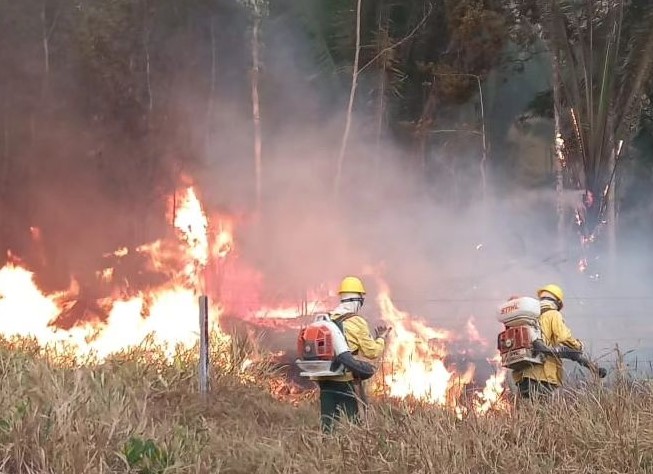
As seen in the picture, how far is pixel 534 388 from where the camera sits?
623cm

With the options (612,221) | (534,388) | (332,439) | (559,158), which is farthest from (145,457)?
(612,221)

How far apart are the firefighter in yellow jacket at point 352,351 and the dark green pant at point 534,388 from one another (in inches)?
49.0

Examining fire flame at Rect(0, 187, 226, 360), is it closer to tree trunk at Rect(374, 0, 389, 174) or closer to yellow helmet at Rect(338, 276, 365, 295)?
yellow helmet at Rect(338, 276, 365, 295)

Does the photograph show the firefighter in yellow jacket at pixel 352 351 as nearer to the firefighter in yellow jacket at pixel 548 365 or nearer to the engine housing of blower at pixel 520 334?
the engine housing of blower at pixel 520 334

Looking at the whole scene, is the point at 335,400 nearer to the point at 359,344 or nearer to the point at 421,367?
the point at 359,344

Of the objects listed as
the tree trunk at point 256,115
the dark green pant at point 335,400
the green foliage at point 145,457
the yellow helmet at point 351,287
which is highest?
the tree trunk at point 256,115

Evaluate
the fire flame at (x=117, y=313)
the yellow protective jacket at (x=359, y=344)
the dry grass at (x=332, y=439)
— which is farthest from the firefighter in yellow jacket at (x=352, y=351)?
the fire flame at (x=117, y=313)

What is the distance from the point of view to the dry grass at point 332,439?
14.5 ft

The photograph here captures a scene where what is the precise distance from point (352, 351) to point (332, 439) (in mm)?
1016

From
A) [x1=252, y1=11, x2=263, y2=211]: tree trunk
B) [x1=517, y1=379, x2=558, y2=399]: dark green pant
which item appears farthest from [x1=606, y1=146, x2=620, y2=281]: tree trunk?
[x1=517, y1=379, x2=558, y2=399]: dark green pant

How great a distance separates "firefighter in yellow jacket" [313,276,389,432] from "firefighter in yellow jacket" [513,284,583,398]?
4.13 ft

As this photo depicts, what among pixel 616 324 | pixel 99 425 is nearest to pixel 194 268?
pixel 616 324

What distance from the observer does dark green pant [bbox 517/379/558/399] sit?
5.95 metres

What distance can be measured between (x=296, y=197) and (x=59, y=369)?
764cm
